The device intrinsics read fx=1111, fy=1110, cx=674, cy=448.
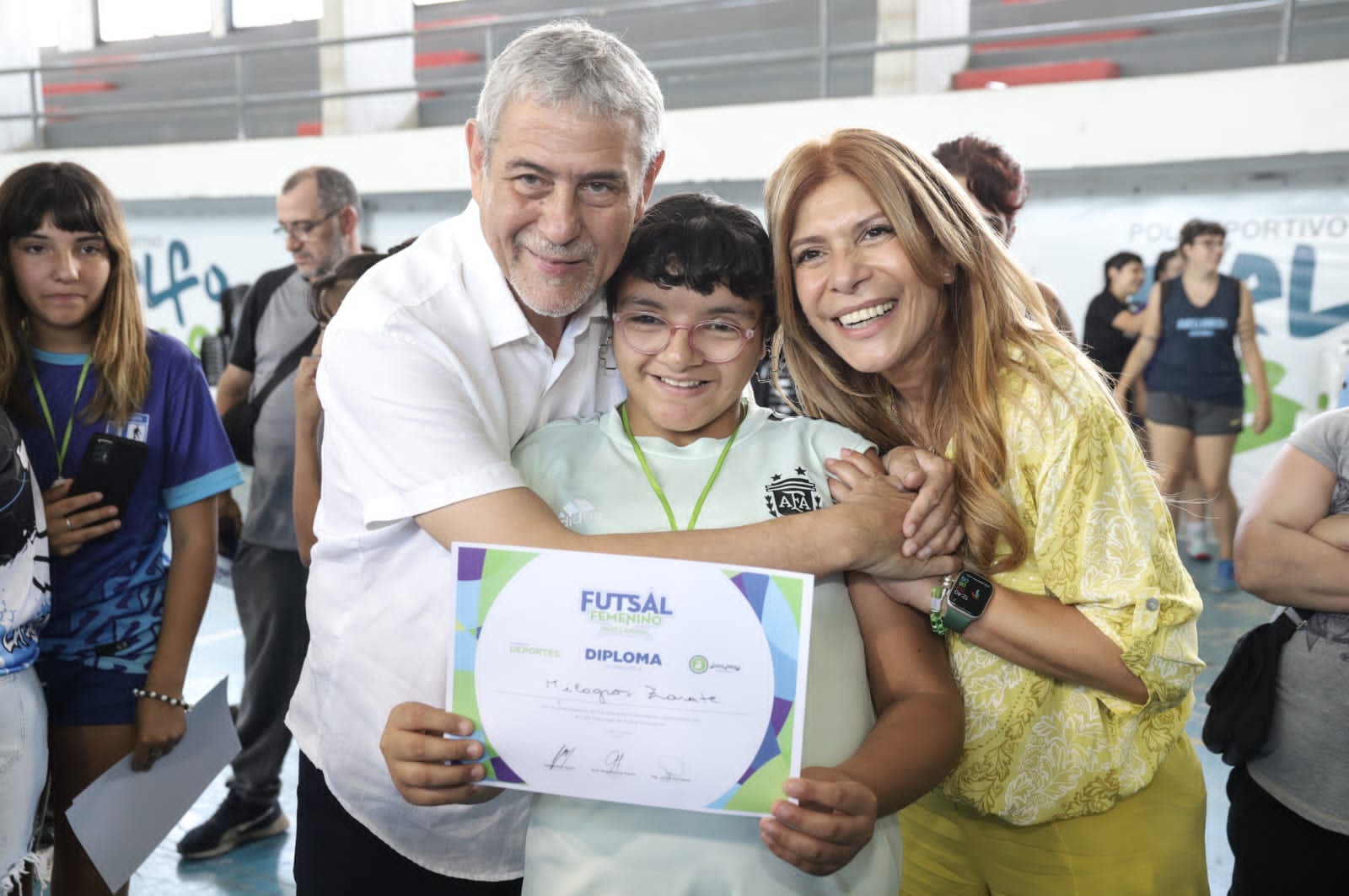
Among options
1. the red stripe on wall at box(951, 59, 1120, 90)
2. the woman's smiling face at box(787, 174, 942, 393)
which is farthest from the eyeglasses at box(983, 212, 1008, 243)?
the red stripe on wall at box(951, 59, 1120, 90)

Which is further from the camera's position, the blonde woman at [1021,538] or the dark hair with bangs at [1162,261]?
the dark hair with bangs at [1162,261]

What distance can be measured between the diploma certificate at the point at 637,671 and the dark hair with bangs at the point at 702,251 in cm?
52

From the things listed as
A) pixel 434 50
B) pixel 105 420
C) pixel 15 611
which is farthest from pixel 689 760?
pixel 434 50

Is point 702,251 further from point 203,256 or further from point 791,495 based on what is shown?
point 203,256

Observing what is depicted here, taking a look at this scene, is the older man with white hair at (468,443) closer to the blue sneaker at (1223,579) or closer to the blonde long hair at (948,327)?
the blonde long hair at (948,327)

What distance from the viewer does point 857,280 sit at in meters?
1.69

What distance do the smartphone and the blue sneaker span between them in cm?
594

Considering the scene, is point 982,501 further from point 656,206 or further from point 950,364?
point 656,206

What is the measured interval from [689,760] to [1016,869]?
0.76 metres

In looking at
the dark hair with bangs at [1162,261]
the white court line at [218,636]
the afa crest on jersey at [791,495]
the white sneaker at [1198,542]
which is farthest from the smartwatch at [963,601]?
the dark hair with bangs at [1162,261]

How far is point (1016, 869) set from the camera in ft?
5.83

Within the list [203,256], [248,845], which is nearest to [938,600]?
[248,845]
